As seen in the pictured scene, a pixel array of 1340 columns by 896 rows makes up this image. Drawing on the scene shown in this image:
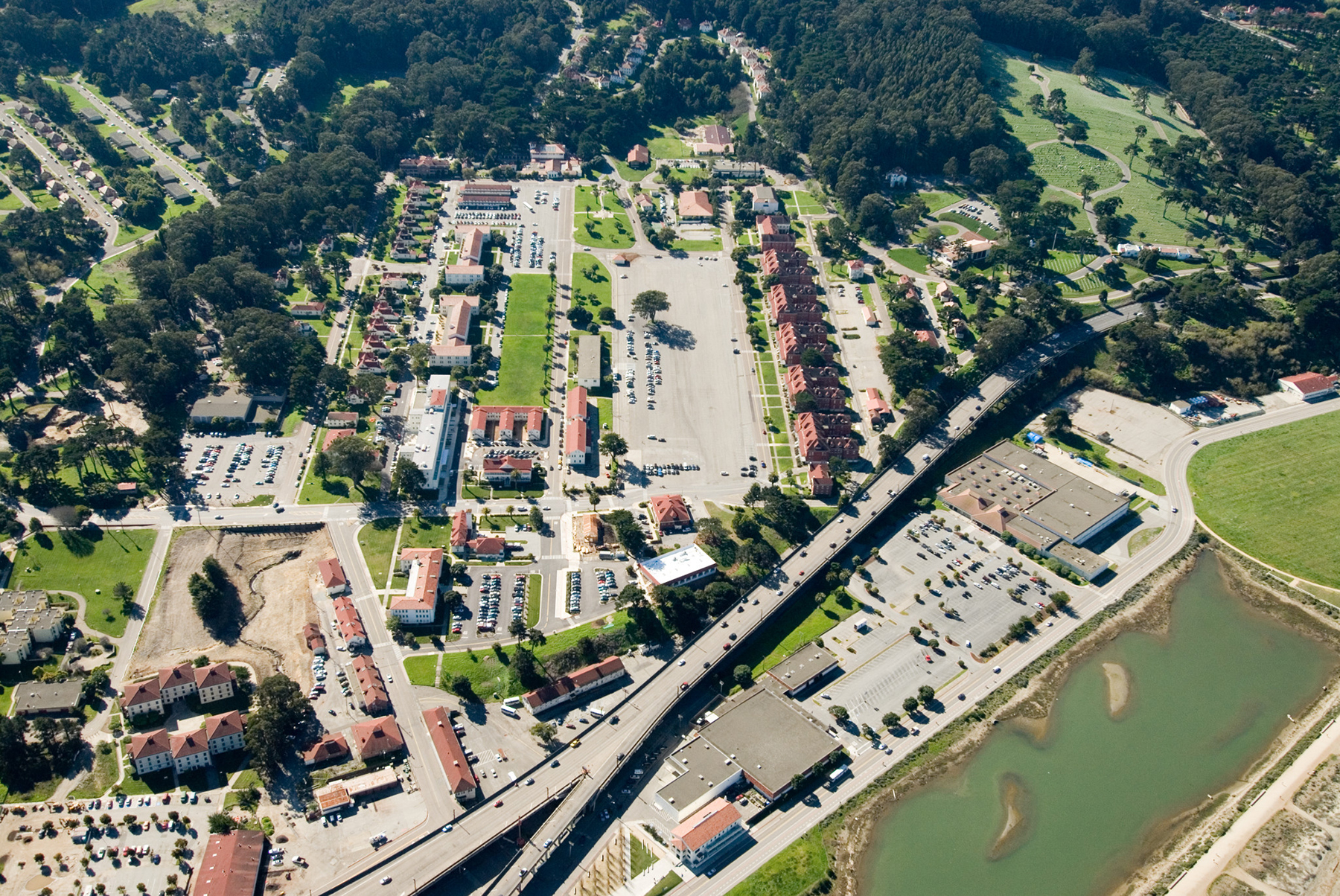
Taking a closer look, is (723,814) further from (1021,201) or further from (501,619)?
(1021,201)

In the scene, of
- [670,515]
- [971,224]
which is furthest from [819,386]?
[971,224]

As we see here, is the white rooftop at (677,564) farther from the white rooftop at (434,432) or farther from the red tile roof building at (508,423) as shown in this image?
the white rooftop at (434,432)

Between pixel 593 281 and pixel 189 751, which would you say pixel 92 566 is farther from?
pixel 593 281

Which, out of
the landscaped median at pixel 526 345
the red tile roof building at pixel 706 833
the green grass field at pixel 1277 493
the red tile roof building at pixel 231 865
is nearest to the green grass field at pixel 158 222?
the landscaped median at pixel 526 345

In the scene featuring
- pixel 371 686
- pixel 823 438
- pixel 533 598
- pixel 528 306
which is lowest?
pixel 371 686

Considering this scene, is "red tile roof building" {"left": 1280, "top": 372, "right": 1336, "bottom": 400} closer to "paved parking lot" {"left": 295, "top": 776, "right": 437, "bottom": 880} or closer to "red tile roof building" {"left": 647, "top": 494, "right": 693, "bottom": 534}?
"red tile roof building" {"left": 647, "top": 494, "right": 693, "bottom": 534}

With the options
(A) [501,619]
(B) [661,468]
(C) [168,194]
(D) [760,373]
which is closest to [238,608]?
(A) [501,619]

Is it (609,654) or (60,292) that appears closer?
(609,654)
